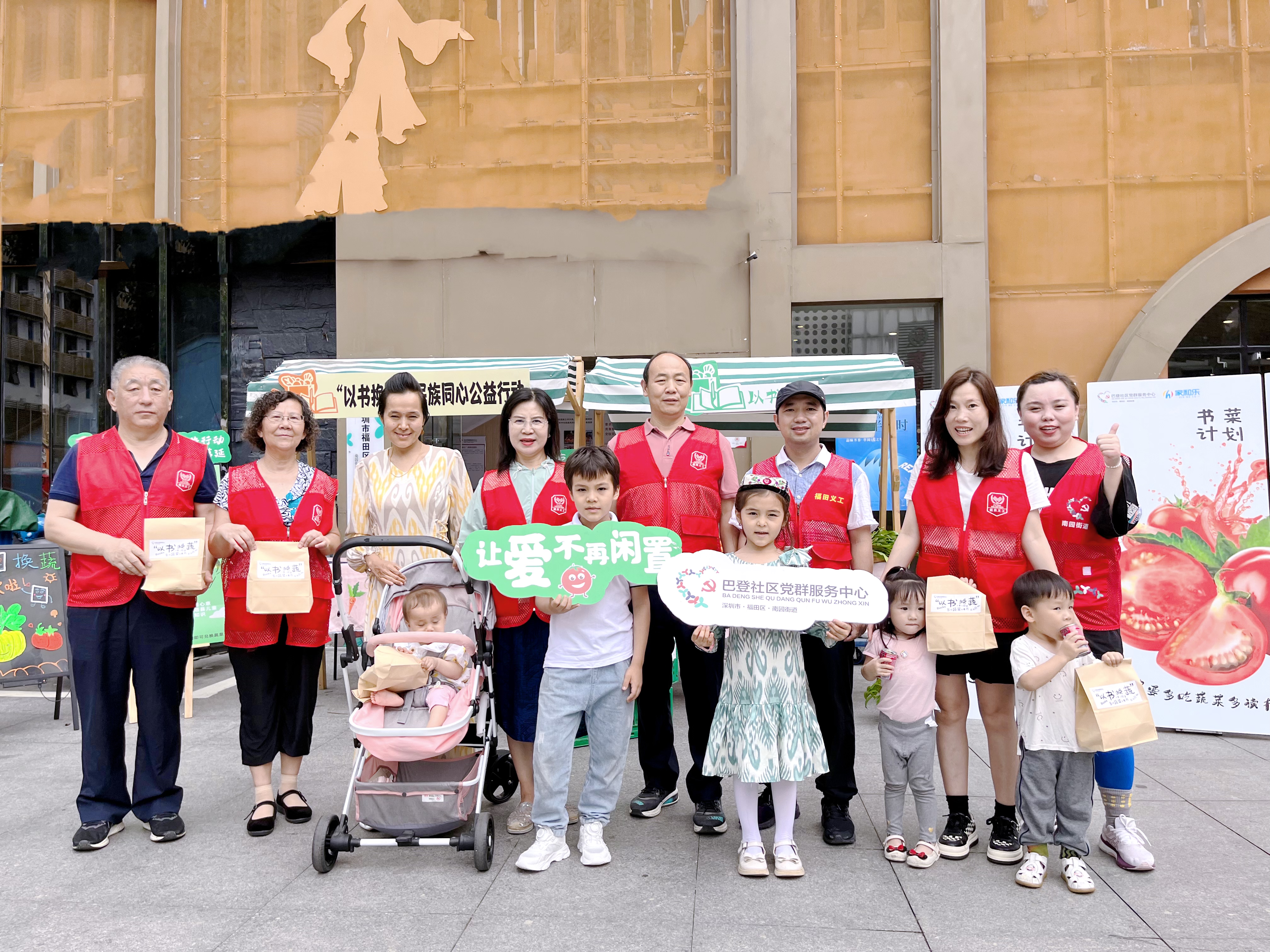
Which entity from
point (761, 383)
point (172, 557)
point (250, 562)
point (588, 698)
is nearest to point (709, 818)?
point (588, 698)

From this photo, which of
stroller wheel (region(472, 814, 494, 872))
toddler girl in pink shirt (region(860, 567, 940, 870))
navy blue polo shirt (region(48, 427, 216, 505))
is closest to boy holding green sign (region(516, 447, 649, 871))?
stroller wheel (region(472, 814, 494, 872))

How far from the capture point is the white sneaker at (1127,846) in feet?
11.0

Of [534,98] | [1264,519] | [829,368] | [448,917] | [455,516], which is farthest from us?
[534,98]

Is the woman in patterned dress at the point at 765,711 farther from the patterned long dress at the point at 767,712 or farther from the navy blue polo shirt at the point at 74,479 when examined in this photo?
the navy blue polo shirt at the point at 74,479

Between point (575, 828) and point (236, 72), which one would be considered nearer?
point (575, 828)

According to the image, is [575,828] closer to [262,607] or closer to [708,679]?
[708,679]

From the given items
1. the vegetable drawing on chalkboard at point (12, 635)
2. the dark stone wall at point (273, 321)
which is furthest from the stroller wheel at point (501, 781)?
the dark stone wall at point (273, 321)

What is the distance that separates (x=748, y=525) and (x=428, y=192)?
788 centimetres

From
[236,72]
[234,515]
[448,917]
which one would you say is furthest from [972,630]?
[236,72]

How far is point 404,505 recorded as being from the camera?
3.94 metres

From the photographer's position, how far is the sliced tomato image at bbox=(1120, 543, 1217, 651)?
554 centimetres

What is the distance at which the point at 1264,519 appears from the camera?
546 cm

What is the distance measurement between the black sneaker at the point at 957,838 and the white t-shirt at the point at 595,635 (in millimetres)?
1417

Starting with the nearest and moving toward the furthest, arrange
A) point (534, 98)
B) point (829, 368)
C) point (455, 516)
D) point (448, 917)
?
1. point (448, 917)
2. point (455, 516)
3. point (829, 368)
4. point (534, 98)
